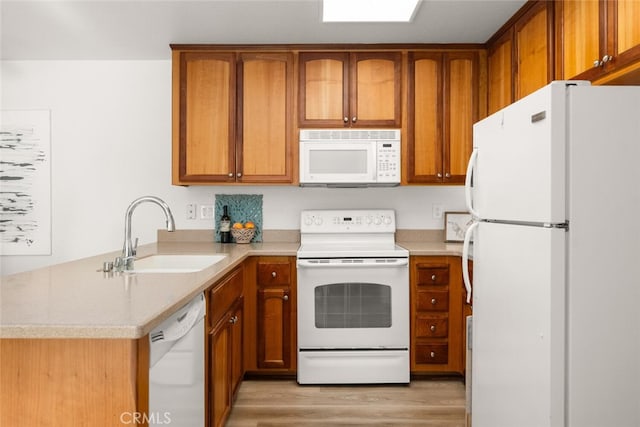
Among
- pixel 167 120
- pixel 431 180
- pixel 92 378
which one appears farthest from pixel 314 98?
pixel 92 378

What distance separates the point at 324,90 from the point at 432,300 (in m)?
1.61

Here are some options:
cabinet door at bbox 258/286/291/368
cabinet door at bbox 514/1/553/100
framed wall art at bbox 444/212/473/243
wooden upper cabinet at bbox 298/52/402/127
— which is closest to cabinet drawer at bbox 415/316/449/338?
framed wall art at bbox 444/212/473/243

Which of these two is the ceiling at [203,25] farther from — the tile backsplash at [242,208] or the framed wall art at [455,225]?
the framed wall art at [455,225]

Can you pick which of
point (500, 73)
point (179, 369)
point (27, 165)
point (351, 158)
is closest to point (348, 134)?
point (351, 158)

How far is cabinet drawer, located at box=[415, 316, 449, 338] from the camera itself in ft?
9.27

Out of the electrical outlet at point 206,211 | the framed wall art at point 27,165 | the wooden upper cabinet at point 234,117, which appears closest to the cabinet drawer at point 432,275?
the wooden upper cabinet at point 234,117

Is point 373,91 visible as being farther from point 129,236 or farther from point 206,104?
point 129,236

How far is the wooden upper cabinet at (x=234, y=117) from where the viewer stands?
3051 mm

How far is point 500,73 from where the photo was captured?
282 cm

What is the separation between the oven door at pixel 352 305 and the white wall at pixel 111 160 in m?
0.72

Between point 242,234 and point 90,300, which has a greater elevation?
point 242,234

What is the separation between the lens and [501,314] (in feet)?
5.51

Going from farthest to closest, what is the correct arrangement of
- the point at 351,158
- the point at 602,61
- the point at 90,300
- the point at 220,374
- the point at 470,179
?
the point at 351,158 → the point at 220,374 → the point at 470,179 → the point at 602,61 → the point at 90,300

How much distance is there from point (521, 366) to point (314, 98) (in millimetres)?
2176
